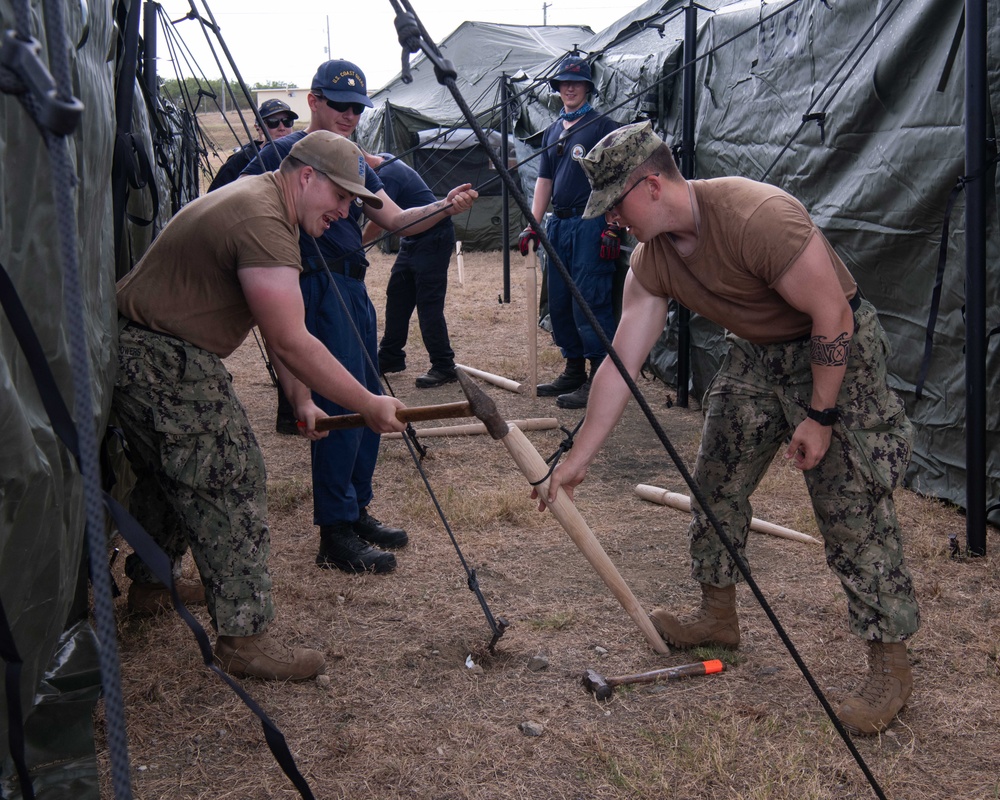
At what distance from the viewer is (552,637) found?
11.5ft

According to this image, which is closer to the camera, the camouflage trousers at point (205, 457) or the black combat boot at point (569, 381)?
the camouflage trousers at point (205, 457)

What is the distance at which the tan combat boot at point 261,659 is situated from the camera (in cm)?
318

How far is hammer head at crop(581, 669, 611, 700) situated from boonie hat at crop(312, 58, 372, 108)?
2591 mm

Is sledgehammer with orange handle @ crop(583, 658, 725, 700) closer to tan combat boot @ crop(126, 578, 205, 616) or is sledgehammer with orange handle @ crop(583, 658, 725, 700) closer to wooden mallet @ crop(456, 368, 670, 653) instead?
wooden mallet @ crop(456, 368, 670, 653)

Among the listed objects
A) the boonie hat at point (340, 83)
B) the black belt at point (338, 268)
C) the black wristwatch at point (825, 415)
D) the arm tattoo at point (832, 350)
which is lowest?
the black wristwatch at point (825, 415)

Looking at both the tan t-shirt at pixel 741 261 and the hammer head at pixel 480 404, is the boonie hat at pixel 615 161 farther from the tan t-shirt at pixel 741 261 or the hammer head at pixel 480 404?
the hammer head at pixel 480 404

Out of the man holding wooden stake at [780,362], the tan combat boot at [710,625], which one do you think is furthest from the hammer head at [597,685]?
the man holding wooden stake at [780,362]

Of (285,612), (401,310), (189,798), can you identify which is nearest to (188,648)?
(285,612)

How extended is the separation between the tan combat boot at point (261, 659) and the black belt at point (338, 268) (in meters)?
1.59

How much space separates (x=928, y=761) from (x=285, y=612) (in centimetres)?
241

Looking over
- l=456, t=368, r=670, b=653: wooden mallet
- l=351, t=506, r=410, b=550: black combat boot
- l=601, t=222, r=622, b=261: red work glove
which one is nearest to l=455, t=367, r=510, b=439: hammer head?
l=456, t=368, r=670, b=653: wooden mallet

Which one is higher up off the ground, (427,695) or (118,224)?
(118,224)

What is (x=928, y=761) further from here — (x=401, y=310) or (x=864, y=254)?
(x=401, y=310)

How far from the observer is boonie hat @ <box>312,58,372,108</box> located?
13.5 ft
